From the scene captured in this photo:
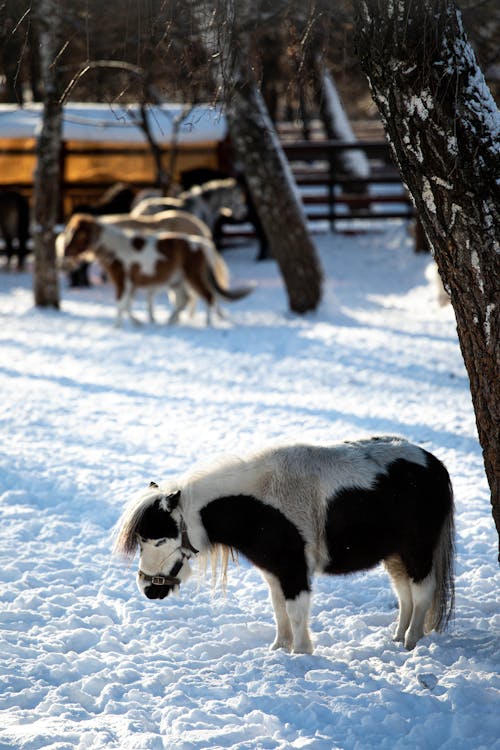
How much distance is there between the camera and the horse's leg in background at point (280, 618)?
13.3 feet

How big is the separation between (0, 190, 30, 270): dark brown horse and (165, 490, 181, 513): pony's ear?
50.3 ft

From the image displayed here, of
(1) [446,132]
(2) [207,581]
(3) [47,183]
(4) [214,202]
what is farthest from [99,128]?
(1) [446,132]

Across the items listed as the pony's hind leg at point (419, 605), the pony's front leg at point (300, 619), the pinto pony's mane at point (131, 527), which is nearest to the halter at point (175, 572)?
the pinto pony's mane at point (131, 527)

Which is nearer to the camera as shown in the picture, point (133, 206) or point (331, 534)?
point (331, 534)

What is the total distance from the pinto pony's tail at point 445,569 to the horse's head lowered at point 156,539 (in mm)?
1170

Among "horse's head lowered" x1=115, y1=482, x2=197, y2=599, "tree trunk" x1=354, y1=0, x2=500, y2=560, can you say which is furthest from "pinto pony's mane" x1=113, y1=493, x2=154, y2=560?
"tree trunk" x1=354, y1=0, x2=500, y2=560

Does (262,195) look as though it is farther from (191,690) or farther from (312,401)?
(191,690)

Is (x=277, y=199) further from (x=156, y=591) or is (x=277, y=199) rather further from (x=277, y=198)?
(x=156, y=591)

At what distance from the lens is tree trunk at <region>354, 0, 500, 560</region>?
3617 mm

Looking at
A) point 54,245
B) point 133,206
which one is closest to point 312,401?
point 54,245

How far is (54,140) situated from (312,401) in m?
6.36

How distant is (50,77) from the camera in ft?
39.0

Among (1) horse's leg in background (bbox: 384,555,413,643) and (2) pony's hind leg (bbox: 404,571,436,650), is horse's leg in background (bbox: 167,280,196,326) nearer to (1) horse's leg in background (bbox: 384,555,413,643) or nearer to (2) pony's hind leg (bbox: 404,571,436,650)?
(1) horse's leg in background (bbox: 384,555,413,643)

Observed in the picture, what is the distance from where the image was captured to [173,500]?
387cm
